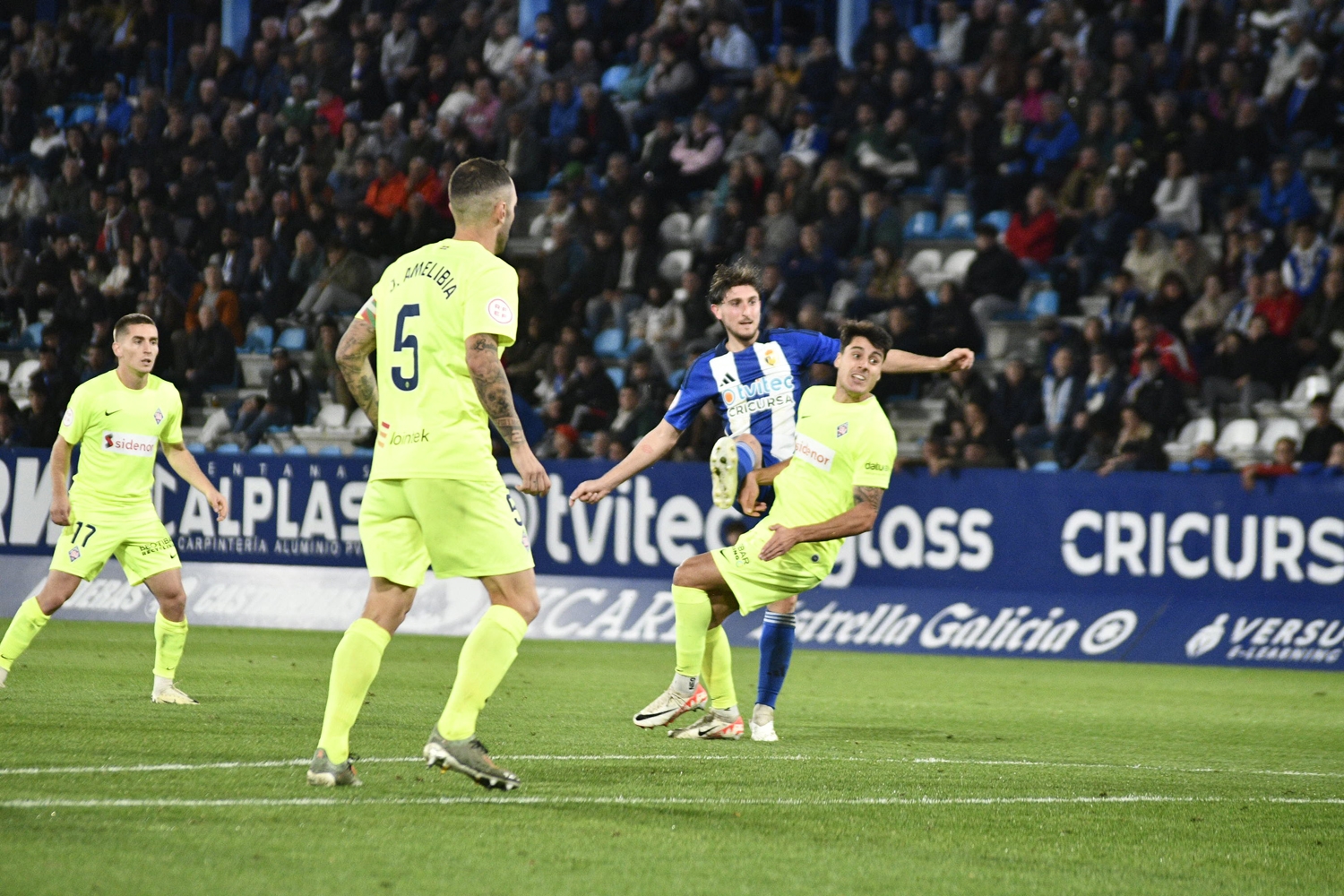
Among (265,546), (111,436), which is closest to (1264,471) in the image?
(111,436)

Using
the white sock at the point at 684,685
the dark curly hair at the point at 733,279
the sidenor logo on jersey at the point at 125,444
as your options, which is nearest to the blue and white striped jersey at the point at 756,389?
the dark curly hair at the point at 733,279

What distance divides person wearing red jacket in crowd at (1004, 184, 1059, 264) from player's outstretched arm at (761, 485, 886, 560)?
34.4 ft

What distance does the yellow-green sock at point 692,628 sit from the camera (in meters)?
8.23

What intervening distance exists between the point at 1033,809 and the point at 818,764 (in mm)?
1292

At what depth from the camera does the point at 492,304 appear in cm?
574

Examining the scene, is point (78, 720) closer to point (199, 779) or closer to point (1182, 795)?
point (199, 779)

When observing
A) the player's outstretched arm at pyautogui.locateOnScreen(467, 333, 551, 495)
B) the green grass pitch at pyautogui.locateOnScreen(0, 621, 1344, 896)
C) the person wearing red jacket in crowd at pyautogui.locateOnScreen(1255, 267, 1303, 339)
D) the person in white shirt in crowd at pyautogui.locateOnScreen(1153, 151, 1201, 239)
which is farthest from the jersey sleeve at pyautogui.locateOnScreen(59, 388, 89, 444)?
the person in white shirt in crowd at pyautogui.locateOnScreen(1153, 151, 1201, 239)

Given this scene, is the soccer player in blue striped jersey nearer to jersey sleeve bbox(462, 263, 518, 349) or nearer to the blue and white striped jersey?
the blue and white striped jersey

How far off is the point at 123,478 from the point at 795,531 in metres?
4.33

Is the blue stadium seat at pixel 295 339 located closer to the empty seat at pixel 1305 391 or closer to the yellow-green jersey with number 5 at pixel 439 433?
the empty seat at pixel 1305 391

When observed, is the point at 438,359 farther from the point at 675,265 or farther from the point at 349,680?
the point at 675,265

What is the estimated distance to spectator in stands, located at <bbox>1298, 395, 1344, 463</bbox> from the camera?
575 inches

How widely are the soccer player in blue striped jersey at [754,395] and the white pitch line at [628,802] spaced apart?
2.02 metres

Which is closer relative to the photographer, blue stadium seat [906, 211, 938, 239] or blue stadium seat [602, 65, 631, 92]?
blue stadium seat [906, 211, 938, 239]
